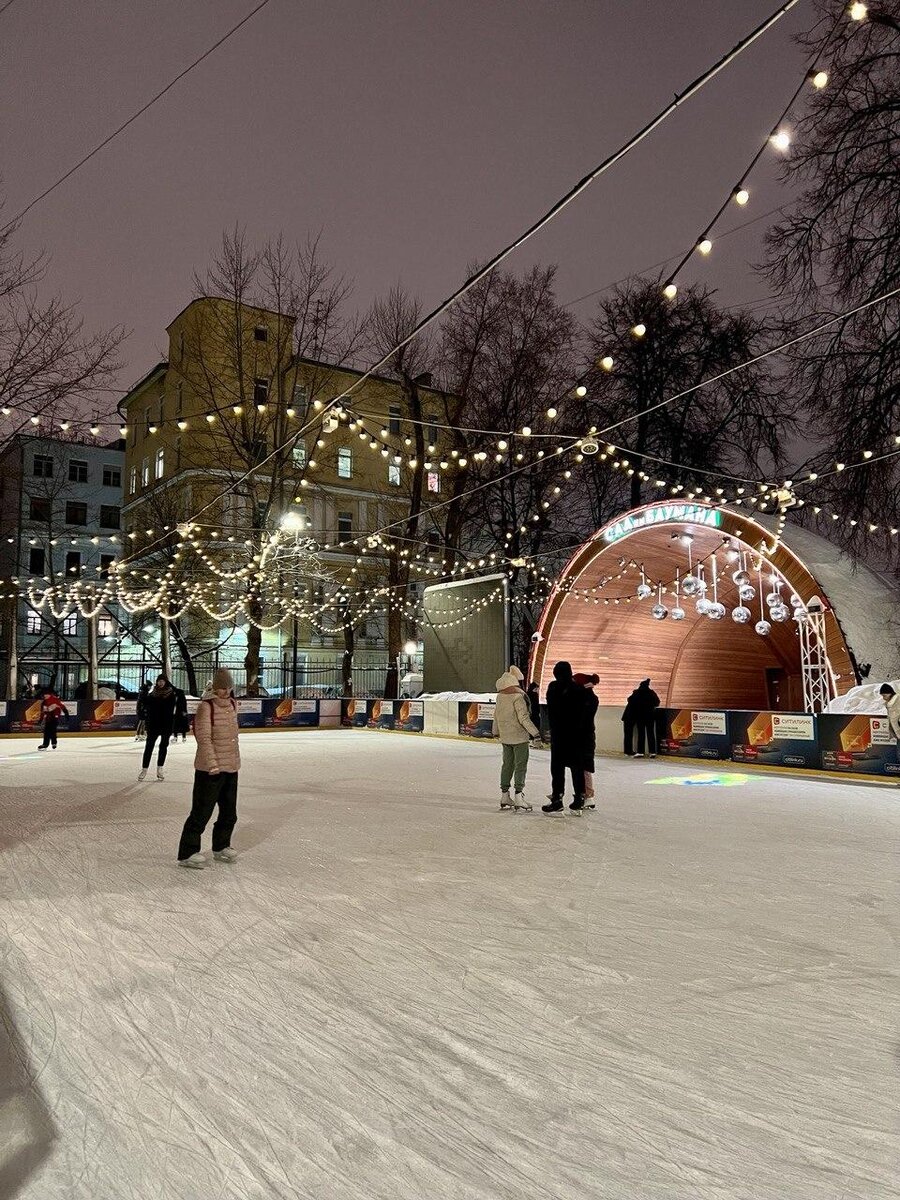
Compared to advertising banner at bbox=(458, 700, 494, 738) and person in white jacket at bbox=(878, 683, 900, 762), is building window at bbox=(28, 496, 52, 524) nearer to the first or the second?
advertising banner at bbox=(458, 700, 494, 738)

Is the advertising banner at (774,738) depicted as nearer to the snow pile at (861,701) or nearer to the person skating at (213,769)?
the snow pile at (861,701)

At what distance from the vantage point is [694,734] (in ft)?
52.7

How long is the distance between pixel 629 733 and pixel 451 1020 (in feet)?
46.0

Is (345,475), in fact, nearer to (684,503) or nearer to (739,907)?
(684,503)

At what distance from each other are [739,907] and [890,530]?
11.8 m

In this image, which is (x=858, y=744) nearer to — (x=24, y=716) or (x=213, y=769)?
(x=213, y=769)

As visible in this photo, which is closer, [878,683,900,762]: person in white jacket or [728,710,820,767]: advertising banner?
[878,683,900,762]: person in white jacket

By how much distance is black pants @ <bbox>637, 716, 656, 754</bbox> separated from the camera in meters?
16.7

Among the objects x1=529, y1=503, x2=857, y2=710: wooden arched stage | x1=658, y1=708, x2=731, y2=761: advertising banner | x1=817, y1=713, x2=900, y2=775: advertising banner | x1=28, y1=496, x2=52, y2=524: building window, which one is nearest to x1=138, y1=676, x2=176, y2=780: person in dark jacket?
x1=658, y1=708, x2=731, y2=761: advertising banner

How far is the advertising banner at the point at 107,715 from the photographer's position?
23.2m

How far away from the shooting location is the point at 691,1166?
8.23ft

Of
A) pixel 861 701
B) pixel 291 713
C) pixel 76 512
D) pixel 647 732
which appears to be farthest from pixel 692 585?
pixel 76 512

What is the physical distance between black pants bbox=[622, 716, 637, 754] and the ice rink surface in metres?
9.19

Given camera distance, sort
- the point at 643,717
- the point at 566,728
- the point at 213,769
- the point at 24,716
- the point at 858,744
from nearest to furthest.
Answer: the point at 213,769, the point at 566,728, the point at 858,744, the point at 643,717, the point at 24,716
